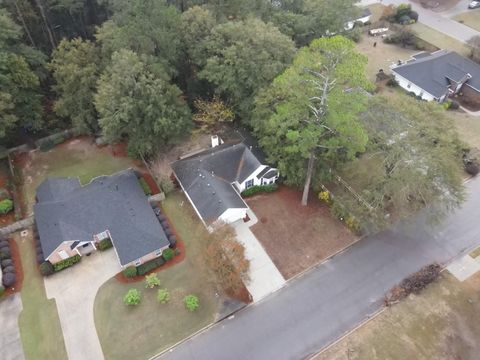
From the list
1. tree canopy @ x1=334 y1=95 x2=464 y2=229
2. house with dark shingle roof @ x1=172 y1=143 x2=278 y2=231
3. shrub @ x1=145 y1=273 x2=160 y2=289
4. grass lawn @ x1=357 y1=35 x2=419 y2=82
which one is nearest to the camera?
shrub @ x1=145 y1=273 x2=160 y2=289

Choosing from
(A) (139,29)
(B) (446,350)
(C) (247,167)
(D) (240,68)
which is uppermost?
(A) (139,29)

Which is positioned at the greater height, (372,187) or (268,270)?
(372,187)

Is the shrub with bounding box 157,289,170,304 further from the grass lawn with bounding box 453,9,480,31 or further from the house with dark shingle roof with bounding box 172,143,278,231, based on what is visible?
the grass lawn with bounding box 453,9,480,31

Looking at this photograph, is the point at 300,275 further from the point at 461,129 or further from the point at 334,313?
the point at 461,129

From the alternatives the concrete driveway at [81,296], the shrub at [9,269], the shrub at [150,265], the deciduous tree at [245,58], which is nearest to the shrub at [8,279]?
the shrub at [9,269]

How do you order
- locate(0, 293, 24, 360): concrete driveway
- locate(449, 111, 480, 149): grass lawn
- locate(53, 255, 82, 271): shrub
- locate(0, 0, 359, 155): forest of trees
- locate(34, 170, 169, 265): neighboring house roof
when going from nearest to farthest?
locate(0, 293, 24, 360): concrete driveway, locate(53, 255, 82, 271): shrub, locate(34, 170, 169, 265): neighboring house roof, locate(0, 0, 359, 155): forest of trees, locate(449, 111, 480, 149): grass lawn

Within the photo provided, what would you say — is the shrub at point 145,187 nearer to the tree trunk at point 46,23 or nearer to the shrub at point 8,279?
the shrub at point 8,279

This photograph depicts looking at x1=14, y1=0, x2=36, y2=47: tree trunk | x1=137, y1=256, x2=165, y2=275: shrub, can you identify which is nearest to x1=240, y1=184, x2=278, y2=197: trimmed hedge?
x1=137, y1=256, x2=165, y2=275: shrub

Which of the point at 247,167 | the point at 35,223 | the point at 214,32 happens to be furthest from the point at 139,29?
the point at 35,223
